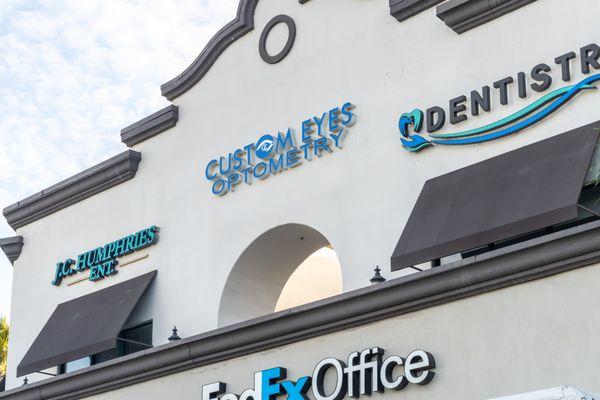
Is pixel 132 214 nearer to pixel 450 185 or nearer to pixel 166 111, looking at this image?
pixel 166 111

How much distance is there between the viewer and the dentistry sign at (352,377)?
16.0 metres

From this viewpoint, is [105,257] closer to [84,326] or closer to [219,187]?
[84,326]

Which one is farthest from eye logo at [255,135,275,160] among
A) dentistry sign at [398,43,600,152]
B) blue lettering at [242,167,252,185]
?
dentistry sign at [398,43,600,152]

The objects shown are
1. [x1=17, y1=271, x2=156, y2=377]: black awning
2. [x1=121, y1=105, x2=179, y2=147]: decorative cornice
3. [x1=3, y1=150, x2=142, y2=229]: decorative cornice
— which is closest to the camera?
[x1=17, y1=271, x2=156, y2=377]: black awning

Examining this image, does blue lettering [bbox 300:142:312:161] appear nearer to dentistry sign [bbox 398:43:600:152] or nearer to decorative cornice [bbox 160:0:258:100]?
dentistry sign [bbox 398:43:600:152]

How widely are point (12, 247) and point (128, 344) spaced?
16.4 feet

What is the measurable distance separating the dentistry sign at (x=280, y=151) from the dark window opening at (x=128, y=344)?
3.08 m

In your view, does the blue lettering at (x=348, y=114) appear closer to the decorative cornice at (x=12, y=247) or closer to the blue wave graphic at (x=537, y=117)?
the blue wave graphic at (x=537, y=117)

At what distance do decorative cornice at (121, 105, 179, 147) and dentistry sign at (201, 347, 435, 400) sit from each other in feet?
21.6

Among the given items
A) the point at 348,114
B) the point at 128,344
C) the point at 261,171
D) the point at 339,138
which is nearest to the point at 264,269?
the point at 261,171

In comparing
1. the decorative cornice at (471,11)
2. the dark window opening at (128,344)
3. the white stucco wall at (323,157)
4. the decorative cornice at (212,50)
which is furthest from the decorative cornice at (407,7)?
the dark window opening at (128,344)

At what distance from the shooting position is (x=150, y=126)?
23109 millimetres

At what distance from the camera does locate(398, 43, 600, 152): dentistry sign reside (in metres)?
16.3

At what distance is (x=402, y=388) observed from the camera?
16109 mm
